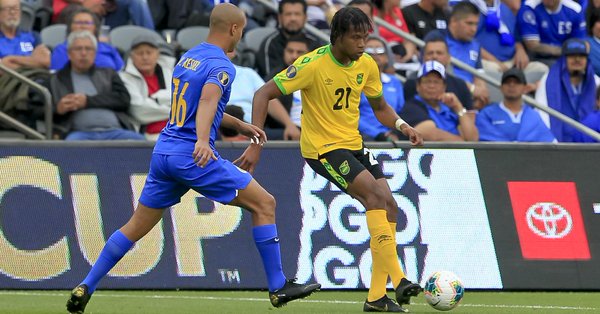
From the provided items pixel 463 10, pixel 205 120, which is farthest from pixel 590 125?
pixel 205 120

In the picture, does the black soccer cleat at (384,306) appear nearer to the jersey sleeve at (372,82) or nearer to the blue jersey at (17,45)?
the jersey sleeve at (372,82)

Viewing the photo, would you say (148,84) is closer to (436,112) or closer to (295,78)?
(436,112)

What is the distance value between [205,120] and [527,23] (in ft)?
34.6

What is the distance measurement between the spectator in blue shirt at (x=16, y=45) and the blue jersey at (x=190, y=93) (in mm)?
6172

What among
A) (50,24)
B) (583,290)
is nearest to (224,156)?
(583,290)

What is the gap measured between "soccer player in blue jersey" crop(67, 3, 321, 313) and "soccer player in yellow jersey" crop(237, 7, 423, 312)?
1.94ft

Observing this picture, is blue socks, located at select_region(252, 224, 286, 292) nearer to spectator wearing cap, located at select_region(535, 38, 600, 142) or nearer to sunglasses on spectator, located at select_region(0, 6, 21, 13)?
sunglasses on spectator, located at select_region(0, 6, 21, 13)

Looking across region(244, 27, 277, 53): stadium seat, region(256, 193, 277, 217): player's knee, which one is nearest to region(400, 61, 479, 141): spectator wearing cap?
region(244, 27, 277, 53): stadium seat

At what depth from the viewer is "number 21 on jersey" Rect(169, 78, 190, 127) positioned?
28.7 feet

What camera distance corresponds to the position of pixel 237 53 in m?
15.4

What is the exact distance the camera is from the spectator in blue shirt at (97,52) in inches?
571

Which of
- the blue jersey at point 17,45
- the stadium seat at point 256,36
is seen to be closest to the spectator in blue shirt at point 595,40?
the stadium seat at point 256,36

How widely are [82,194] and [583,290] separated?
4.88 metres

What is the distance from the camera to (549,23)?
709 inches
